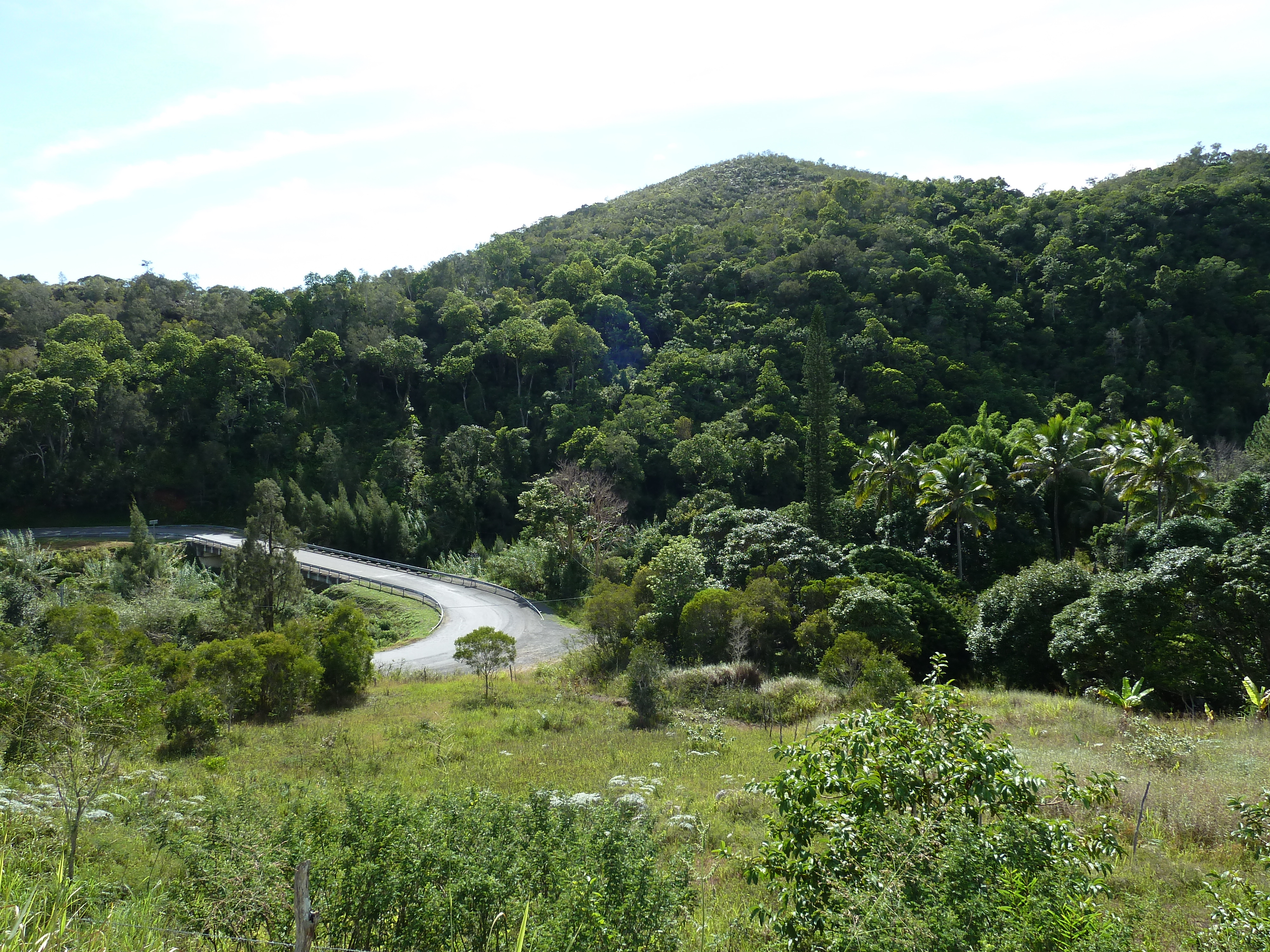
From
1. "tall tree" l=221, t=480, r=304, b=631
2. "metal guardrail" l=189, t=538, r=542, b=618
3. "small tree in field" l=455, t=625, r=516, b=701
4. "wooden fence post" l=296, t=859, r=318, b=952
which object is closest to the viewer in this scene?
"wooden fence post" l=296, t=859, r=318, b=952

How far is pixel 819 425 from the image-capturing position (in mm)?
33062

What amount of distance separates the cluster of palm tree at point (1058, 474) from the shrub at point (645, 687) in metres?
14.9

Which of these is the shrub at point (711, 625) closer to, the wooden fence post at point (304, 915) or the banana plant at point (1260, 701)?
the banana plant at point (1260, 701)

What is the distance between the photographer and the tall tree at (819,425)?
105ft

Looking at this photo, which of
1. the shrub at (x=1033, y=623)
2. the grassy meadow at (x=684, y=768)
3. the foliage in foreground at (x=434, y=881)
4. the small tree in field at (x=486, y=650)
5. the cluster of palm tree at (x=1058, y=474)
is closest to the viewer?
the foliage in foreground at (x=434, y=881)

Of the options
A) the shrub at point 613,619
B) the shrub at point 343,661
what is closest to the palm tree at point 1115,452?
the shrub at point 613,619

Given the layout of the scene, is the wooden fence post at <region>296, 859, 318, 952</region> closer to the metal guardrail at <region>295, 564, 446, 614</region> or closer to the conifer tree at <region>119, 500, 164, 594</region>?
the metal guardrail at <region>295, 564, 446, 614</region>

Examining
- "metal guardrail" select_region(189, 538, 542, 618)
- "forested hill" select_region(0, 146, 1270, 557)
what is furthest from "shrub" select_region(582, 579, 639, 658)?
"forested hill" select_region(0, 146, 1270, 557)

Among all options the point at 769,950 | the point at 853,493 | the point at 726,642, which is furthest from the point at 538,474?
the point at 769,950

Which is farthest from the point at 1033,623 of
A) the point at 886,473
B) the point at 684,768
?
the point at 886,473

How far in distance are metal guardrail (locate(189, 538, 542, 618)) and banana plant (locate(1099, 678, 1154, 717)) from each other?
19530 mm

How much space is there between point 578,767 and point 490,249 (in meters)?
62.1

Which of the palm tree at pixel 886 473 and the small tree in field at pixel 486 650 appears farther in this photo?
the palm tree at pixel 886 473

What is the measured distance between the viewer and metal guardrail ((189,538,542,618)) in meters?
30.7
